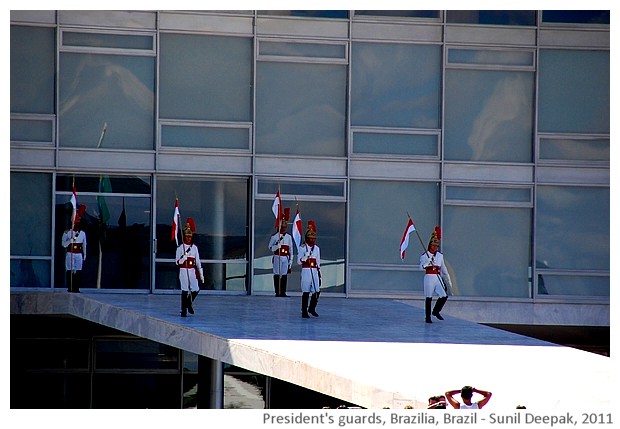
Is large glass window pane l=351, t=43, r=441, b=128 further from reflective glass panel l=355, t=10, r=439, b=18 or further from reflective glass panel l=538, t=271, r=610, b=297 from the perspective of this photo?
reflective glass panel l=538, t=271, r=610, b=297

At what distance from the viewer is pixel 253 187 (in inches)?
975

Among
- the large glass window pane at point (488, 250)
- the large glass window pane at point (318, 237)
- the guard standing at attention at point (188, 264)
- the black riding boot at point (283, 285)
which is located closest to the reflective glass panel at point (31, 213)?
the large glass window pane at point (318, 237)

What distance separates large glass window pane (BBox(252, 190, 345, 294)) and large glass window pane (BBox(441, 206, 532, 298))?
6.75ft

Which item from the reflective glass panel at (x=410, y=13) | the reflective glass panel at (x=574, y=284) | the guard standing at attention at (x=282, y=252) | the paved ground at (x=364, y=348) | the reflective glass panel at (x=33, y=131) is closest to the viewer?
the paved ground at (x=364, y=348)

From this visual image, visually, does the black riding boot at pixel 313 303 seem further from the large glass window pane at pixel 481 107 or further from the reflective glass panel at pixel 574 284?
the reflective glass panel at pixel 574 284

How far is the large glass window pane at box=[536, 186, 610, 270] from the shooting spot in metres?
25.3

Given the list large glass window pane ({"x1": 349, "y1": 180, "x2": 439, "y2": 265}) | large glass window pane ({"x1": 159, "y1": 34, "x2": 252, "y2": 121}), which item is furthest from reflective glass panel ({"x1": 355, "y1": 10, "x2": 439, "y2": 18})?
large glass window pane ({"x1": 349, "y1": 180, "x2": 439, "y2": 265})

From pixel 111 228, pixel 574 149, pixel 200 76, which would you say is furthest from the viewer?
pixel 574 149

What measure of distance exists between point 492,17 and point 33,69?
886 centimetres

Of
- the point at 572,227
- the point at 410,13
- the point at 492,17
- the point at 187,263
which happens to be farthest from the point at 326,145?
the point at 187,263

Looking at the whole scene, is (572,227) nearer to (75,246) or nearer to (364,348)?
(75,246)

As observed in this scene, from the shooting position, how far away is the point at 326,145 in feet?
82.0

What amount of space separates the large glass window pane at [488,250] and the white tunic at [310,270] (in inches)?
197

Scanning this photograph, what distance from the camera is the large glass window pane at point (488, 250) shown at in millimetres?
25188
